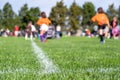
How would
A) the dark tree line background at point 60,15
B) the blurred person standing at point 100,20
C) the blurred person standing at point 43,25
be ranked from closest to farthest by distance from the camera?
1. the blurred person standing at point 100,20
2. the blurred person standing at point 43,25
3. the dark tree line background at point 60,15

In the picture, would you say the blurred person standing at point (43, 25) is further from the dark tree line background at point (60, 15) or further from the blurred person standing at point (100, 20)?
the dark tree line background at point (60, 15)

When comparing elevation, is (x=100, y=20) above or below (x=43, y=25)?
above

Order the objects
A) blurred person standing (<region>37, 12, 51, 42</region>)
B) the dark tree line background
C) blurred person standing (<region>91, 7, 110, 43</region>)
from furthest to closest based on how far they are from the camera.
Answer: the dark tree line background
blurred person standing (<region>37, 12, 51, 42</region>)
blurred person standing (<region>91, 7, 110, 43</region>)

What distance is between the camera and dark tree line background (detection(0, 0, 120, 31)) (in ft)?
289

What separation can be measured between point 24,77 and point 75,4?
90.8 m

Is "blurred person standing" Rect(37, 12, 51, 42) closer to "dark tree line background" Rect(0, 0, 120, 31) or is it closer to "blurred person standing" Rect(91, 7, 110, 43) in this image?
"blurred person standing" Rect(91, 7, 110, 43)

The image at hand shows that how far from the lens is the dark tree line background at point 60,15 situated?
289 ft

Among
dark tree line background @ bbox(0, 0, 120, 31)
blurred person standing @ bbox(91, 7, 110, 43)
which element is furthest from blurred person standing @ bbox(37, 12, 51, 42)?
dark tree line background @ bbox(0, 0, 120, 31)

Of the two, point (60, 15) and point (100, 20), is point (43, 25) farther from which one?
point (60, 15)

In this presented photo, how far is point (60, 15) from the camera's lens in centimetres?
8812

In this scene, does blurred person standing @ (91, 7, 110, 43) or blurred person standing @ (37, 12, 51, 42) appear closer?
blurred person standing @ (91, 7, 110, 43)

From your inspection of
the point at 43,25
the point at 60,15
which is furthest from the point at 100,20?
the point at 60,15

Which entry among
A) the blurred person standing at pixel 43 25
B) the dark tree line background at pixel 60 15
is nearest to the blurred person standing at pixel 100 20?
the blurred person standing at pixel 43 25

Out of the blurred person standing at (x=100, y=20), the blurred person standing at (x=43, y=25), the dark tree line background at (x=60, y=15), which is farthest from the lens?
the dark tree line background at (x=60, y=15)
